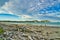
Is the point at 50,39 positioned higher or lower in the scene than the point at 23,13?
lower

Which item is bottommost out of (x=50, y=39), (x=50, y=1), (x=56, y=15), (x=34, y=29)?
(x=50, y=39)

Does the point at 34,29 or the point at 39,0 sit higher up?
the point at 39,0

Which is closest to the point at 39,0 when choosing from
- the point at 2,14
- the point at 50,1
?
the point at 50,1

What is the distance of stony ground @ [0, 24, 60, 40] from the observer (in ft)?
7.43

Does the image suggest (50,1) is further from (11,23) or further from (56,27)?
(11,23)

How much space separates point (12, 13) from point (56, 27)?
75 cm

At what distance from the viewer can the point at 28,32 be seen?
2299mm

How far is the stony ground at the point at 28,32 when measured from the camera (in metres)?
2.26

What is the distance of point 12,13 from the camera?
7.62 ft

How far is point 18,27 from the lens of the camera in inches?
91.6

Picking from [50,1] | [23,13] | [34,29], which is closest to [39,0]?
[50,1]

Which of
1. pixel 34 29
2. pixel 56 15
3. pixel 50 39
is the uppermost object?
pixel 56 15

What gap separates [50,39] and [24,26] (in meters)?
0.47

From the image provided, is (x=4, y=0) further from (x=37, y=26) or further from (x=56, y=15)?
(x=56, y=15)
